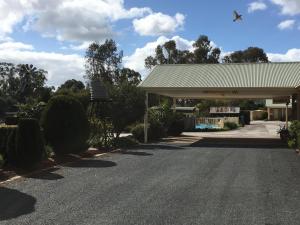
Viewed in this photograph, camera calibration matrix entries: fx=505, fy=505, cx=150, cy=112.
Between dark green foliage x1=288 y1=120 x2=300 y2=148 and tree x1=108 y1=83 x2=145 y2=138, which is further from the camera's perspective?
tree x1=108 y1=83 x2=145 y2=138

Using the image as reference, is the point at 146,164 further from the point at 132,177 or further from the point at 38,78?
the point at 38,78

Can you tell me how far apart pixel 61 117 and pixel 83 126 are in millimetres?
947

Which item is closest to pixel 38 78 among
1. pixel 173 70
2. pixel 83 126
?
pixel 173 70

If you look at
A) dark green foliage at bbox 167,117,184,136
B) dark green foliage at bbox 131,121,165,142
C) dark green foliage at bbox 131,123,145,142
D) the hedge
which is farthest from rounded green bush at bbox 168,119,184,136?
dark green foliage at bbox 131,123,145,142

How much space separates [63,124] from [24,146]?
3.18 m

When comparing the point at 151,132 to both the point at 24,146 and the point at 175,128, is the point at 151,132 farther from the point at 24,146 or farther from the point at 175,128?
the point at 24,146

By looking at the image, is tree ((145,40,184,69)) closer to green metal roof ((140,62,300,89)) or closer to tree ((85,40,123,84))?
tree ((85,40,123,84))

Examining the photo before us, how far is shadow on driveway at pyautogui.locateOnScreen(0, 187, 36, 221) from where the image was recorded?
8086 mm

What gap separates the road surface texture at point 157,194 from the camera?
7.76 metres

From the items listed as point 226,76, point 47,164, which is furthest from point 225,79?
point 47,164

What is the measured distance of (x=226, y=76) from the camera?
27.5 m

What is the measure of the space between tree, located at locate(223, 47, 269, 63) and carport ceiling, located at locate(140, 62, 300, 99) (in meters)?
63.9

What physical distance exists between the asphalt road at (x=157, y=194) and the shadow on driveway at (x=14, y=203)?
0.01 metres

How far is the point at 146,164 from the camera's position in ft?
48.6
